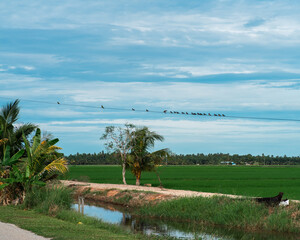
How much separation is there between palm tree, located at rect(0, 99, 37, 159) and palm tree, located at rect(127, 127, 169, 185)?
1255 cm

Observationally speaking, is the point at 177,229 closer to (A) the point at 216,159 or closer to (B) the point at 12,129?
(B) the point at 12,129

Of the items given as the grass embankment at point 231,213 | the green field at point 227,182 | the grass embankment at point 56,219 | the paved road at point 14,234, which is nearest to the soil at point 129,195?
the grass embankment at point 231,213

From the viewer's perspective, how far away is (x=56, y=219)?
17.2 m

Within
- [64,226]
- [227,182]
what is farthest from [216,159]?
[64,226]

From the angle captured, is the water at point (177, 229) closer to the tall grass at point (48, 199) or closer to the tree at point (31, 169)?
the tall grass at point (48, 199)

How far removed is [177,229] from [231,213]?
2.51 meters

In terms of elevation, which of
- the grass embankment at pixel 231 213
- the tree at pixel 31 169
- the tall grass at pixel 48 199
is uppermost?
the tree at pixel 31 169

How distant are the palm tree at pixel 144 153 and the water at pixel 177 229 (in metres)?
11.4

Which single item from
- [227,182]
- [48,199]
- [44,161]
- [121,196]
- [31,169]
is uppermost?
[44,161]

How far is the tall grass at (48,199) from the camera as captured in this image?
19.5 meters

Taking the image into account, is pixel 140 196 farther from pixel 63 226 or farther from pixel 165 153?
pixel 63 226

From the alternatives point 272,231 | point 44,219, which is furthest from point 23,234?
point 272,231

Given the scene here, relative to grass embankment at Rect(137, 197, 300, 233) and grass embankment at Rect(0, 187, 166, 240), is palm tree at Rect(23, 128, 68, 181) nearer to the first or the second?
grass embankment at Rect(0, 187, 166, 240)

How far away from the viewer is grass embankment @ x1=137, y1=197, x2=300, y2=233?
61.0 ft
